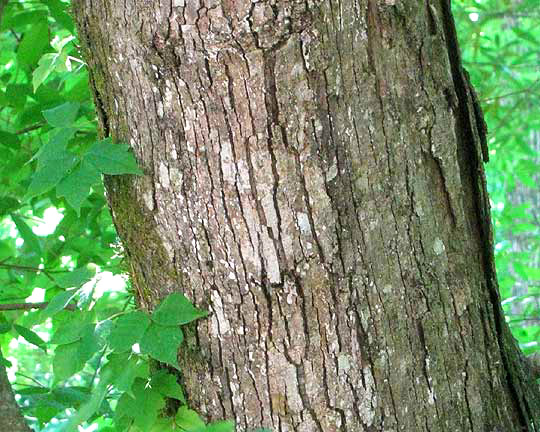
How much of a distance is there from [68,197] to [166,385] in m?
0.36

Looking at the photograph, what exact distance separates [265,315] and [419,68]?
0.47 m

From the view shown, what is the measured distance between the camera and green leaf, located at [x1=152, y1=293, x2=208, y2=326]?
1.23 metres

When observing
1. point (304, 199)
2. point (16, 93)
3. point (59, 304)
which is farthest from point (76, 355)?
point (16, 93)

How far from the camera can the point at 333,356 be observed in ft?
4.01

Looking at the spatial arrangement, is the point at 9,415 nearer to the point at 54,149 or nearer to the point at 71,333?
the point at 71,333

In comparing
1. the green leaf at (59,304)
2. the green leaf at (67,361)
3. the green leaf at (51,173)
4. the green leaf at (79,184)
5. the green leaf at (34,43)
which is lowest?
the green leaf at (67,361)

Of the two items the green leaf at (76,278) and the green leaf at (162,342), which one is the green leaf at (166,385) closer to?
the green leaf at (162,342)

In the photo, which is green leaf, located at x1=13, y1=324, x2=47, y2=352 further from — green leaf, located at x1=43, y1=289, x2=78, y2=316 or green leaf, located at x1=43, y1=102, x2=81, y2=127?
green leaf, located at x1=43, y1=102, x2=81, y2=127

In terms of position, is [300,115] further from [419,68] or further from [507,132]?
[507,132]

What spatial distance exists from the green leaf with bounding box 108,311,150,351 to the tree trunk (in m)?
0.06

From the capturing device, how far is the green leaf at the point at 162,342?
3.99 ft

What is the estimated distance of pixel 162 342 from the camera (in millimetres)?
1236

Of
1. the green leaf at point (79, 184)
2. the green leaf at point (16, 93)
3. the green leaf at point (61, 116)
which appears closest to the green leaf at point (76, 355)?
the green leaf at point (79, 184)

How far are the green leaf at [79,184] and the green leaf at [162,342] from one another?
0.23 m
